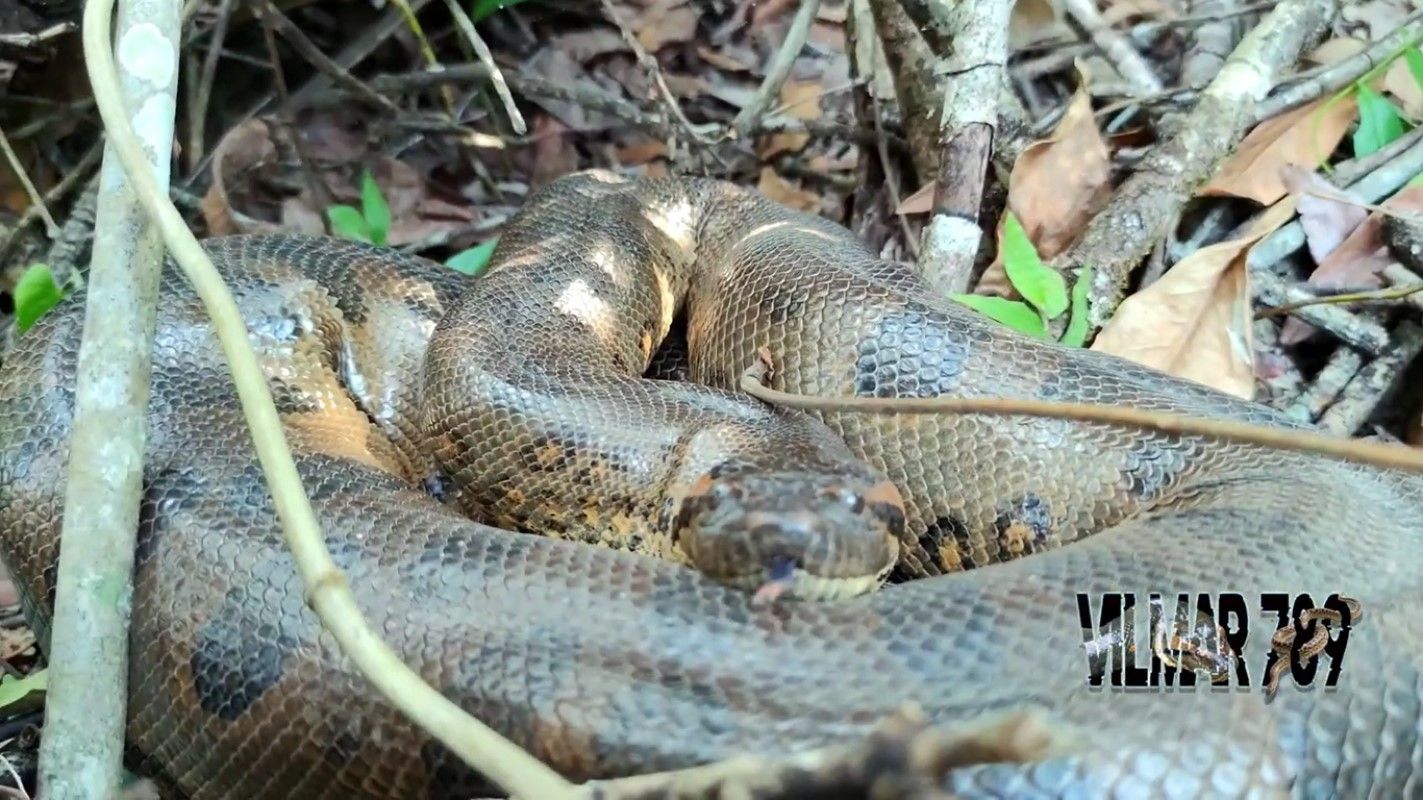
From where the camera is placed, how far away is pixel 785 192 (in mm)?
→ 4863

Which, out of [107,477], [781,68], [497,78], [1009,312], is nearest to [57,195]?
[497,78]

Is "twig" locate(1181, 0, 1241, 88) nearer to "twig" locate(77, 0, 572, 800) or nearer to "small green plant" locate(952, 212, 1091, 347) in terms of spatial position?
"small green plant" locate(952, 212, 1091, 347)

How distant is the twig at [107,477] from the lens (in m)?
2.16

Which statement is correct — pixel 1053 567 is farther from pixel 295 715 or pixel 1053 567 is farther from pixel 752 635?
pixel 295 715

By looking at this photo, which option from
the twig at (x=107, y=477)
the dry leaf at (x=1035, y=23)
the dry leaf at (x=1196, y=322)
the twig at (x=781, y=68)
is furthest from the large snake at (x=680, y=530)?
the dry leaf at (x=1035, y=23)

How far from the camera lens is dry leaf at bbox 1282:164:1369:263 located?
3.75 m

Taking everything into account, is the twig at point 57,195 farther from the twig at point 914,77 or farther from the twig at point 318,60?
the twig at point 914,77

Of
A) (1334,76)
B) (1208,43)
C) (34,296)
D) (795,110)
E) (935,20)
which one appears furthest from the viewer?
(795,110)

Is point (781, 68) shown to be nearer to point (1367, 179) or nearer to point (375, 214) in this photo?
point (375, 214)

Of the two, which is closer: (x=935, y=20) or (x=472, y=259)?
(x=935, y=20)

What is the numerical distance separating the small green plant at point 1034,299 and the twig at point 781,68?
1163 mm

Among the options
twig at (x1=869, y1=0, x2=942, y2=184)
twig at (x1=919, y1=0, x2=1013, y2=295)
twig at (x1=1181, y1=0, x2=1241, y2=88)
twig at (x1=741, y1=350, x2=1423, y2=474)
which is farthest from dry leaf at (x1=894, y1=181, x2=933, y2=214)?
twig at (x1=741, y1=350, x2=1423, y2=474)

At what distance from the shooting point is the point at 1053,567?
2146mm

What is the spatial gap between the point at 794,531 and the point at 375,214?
8.93ft
